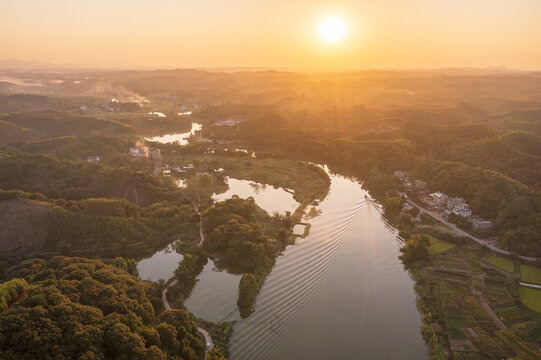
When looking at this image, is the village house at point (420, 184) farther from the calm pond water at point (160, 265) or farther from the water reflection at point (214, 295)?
the calm pond water at point (160, 265)

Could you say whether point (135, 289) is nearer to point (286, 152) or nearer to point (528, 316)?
point (528, 316)

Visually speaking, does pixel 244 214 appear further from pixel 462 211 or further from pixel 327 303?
pixel 462 211

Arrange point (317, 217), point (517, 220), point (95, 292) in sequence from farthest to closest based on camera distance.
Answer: point (317, 217) → point (517, 220) → point (95, 292)

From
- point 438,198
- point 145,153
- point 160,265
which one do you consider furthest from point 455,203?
point 145,153

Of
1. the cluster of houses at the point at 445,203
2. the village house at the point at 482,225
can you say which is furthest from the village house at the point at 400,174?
the village house at the point at 482,225

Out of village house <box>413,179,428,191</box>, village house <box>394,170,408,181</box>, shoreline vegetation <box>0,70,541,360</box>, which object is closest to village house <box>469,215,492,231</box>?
shoreline vegetation <box>0,70,541,360</box>

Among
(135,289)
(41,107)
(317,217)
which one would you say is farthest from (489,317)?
(41,107)
